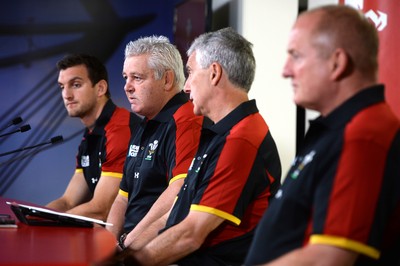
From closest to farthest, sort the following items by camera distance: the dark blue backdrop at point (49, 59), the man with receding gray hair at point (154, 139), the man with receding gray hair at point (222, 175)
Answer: the man with receding gray hair at point (222, 175) → the man with receding gray hair at point (154, 139) → the dark blue backdrop at point (49, 59)

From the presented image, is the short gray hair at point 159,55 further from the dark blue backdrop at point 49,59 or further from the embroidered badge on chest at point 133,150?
the dark blue backdrop at point 49,59

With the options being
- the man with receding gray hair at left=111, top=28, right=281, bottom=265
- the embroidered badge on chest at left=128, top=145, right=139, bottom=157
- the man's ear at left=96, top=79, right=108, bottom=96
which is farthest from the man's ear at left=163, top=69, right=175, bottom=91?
the man's ear at left=96, top=79, right=108, bottom=96

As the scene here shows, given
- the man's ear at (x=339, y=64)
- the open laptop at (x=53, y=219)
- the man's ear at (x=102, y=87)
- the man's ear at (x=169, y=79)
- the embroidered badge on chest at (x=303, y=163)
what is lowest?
the open laptop at (x=53, y=219)

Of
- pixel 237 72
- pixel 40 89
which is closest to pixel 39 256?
pixel 237 72

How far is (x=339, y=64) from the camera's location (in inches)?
71.9

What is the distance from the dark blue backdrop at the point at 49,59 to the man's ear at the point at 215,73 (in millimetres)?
2781

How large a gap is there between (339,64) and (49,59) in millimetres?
4072

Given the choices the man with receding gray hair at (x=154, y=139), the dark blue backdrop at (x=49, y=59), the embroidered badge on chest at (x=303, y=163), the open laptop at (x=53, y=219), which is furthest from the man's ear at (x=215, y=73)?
the dark blue backdrop at (x=49, y=59)

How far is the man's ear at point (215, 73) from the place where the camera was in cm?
290

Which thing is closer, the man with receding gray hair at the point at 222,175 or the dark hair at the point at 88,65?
the man with receding gray hair at the point at 222,175

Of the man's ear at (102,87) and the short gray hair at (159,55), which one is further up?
the short gray hair at (159,55)

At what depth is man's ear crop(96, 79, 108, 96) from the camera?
471cm

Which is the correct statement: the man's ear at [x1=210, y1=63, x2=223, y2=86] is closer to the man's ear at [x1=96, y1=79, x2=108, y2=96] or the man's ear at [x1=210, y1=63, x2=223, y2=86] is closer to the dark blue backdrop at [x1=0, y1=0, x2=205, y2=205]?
the man's ear at [x1=96, y1=79, x2=108, y2=96]

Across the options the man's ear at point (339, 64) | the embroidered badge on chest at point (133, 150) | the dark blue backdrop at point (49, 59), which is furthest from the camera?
the dark blue backdrop at point (49, 59)
